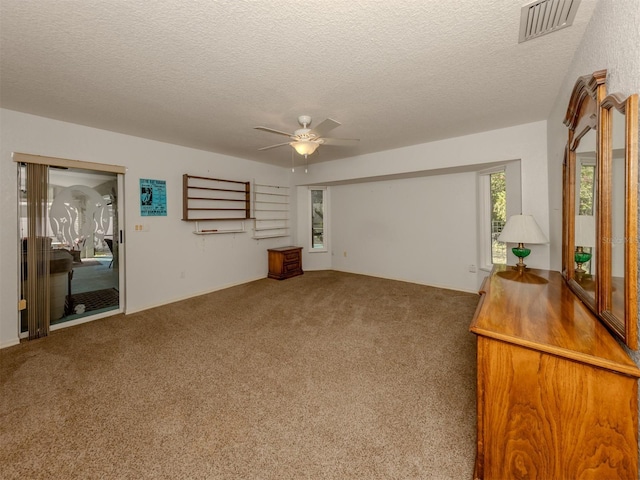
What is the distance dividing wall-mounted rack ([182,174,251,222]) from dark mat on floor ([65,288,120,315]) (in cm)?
143

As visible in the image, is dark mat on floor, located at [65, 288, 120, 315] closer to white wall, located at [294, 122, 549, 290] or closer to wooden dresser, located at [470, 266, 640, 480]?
white wall, located at [294, 122, 549, 290]

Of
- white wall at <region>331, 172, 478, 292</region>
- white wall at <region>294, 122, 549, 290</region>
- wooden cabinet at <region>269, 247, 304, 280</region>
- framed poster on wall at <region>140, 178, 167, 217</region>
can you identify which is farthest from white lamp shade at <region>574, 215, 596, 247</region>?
framed poster on wall at <region>140, 178, 167, 217</region>

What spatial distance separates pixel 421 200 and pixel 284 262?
2937 mm

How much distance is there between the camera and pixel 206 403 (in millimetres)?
1874

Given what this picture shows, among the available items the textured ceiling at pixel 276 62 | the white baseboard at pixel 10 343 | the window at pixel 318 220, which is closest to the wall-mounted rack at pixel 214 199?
the textured ceiling at pixel 276 62

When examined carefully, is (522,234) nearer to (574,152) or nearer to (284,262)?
(574,152)

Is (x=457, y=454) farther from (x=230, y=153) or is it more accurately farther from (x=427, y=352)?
(x=230, y=153)

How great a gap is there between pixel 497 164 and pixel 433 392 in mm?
3341

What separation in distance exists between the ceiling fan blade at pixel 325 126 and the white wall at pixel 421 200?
2.21 m

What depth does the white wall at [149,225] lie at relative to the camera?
2826 mm

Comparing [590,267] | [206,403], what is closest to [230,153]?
[206,403]

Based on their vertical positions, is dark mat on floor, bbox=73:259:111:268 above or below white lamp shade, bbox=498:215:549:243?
below

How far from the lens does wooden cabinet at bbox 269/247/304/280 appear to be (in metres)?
5.48

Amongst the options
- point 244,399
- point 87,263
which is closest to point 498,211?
point 244,399
